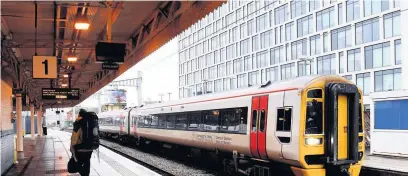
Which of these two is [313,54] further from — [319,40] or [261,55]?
[261,55]

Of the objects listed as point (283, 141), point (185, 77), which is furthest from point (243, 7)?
point (283, 141)

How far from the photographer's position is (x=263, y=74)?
6247cm

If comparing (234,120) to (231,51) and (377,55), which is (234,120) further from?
(231,51)

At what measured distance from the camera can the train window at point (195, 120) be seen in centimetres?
1587

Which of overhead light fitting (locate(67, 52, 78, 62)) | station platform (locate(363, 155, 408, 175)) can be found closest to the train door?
station platform (locate(363, 155, 408, 175))

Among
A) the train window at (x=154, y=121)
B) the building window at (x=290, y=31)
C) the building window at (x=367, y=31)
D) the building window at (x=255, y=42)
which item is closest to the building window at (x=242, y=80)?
the building window at (x=255, y=42)

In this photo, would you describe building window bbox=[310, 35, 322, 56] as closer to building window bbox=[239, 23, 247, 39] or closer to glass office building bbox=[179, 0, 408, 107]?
glass office building bbox=[179, 0, 408, 107]

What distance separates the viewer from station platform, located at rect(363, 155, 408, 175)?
41.0 feet

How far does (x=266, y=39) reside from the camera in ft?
204

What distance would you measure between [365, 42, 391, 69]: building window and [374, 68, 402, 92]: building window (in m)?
0.86

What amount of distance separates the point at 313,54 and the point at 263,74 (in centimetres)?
1021

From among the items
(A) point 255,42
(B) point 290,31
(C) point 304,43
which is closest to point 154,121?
(C) point 304,43

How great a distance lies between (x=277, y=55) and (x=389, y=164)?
46122mm

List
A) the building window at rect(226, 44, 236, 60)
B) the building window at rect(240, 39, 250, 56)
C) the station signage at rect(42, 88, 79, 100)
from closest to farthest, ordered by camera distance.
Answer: the station signage at rect(42, 88, 79, 100), the building window at rect(240, 39, 250, 56), the building window at rect(226, 44, 236, 60)
